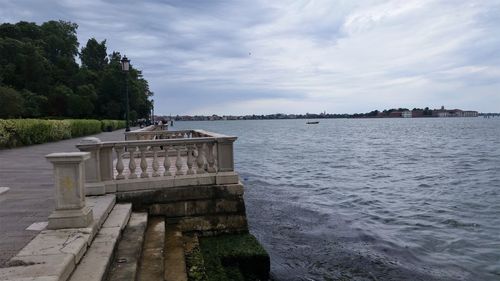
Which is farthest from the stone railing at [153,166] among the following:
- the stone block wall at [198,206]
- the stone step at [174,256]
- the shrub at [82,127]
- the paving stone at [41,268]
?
the shrub at [82,127]

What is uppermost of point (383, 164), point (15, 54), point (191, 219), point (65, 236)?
point (15, 54)

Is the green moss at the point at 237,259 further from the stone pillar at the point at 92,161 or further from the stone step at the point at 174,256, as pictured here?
the stone pillar at the point at 92,161

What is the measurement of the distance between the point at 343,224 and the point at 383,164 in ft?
60.8

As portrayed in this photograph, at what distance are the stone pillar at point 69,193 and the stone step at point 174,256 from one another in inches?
50.7

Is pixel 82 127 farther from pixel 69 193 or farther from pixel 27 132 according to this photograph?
pixel 69 193

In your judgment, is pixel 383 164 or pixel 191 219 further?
pixel 383 164

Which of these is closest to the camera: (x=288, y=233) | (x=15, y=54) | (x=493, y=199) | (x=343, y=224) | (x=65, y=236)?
(x=65, y=236)

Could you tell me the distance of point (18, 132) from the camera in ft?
63.7

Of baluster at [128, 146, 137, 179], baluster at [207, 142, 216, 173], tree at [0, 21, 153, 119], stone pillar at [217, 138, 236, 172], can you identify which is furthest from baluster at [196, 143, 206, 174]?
tree at [0, 21, 153, 119]

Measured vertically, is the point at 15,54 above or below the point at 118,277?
above

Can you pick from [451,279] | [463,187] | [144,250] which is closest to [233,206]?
[144,250]

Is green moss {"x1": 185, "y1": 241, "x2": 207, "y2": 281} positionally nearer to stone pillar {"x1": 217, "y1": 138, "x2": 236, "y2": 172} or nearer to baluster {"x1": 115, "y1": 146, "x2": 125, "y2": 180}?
stone pillar {"x1": 217, "y1": 138, "x2": 236, "y2": 172}

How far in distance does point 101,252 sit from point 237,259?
9.68ft

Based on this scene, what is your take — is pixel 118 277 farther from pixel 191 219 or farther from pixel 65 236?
pixel 191 219
